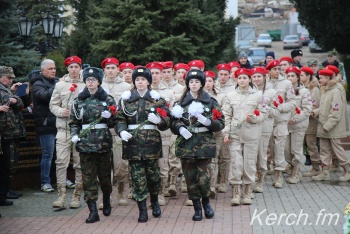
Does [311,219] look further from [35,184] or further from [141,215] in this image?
[35,184]

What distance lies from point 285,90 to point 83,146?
4.73 m

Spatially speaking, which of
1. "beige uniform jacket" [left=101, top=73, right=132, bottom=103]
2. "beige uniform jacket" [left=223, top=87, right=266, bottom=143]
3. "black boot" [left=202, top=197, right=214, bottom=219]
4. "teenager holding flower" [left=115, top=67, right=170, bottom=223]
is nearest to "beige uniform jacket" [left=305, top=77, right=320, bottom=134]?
"beige uniform jacket" [left=223, top=87, right=266, bottom=143]

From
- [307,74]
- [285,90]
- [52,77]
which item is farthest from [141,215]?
[307,74]

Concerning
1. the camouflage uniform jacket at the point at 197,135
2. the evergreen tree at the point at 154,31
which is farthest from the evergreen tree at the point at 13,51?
the camouflage uniform jacket at the point at 197,135

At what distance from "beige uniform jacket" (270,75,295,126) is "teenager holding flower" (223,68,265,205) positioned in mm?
1767

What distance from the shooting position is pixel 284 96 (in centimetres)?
1395

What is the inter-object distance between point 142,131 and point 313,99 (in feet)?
18.9

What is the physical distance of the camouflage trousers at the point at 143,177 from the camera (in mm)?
10602

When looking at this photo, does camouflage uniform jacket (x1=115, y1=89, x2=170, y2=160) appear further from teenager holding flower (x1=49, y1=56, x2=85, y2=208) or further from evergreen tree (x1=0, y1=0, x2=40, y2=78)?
evergreen tree (x1=0, y1=0, x2=40, y2=78)

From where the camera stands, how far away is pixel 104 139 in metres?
10.7

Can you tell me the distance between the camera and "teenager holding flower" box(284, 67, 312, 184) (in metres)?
14.1

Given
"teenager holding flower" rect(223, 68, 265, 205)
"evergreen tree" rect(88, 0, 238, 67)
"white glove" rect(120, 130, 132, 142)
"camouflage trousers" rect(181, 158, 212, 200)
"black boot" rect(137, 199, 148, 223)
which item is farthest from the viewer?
"evergreen tree" rect(88, 0, 238, 67)

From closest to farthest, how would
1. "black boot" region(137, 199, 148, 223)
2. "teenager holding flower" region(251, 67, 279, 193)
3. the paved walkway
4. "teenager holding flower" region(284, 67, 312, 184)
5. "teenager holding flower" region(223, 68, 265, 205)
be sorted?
the paved walkway < "black boot" region(137, 199, 148, 223) < "teenager holding flower" region(223, 68, 265, 205) < "teenager holding flower" region(251, 67, 279, 193) < "teenager holding flower" region(284, 67, 312, 184)

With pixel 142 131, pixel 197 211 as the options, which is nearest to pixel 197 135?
pixel 142 131
